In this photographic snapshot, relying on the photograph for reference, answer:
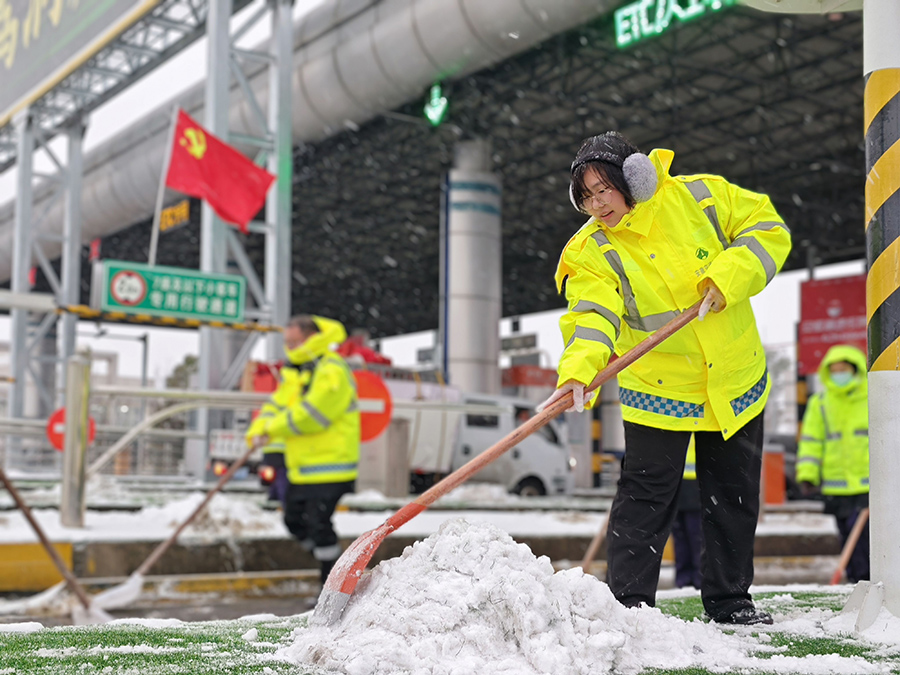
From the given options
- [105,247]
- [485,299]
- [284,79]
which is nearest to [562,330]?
[284,79]

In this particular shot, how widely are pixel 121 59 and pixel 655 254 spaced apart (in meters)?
16.4

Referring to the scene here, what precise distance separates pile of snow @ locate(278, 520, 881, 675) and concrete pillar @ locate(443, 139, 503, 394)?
16.5 meters

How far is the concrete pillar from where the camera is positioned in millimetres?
19141

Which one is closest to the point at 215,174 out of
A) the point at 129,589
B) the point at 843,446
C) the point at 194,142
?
the point at 194,142

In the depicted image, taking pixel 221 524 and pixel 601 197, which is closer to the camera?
pixel 601 197

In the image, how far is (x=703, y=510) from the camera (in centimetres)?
319

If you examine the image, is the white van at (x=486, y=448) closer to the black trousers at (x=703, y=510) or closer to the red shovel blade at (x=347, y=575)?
the black trousers at (x=703, y=510)

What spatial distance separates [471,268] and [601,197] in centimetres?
1628

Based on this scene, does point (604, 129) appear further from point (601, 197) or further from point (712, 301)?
point (712, 301)

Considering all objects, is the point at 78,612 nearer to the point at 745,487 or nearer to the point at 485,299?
the point at 745,487

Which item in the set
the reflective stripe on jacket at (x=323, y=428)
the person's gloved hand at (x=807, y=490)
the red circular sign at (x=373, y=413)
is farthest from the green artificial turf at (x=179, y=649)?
the person's gloved hand at (x=807, y=490)

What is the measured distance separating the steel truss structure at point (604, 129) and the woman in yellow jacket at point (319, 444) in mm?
10770

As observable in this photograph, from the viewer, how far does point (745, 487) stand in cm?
308

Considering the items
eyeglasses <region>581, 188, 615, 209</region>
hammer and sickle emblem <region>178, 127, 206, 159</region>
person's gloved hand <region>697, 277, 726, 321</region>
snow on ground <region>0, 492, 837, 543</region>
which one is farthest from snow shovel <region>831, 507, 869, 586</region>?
hammer and sickle emblem <region>178, 127, 206, 159</region>
